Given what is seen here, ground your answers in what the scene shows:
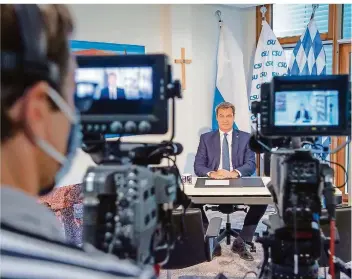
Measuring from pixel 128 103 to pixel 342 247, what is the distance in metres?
1.58

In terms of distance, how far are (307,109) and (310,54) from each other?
3581 millimetres

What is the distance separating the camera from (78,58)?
4.15 ft

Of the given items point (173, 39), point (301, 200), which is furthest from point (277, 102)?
point (173, 39)

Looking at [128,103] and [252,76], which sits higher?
[252,76]

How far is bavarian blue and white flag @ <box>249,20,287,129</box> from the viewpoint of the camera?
5.16 metres

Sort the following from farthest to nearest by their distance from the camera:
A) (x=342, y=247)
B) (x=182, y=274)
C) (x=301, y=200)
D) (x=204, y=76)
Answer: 1. (x=204, y=76)
2. (x=182, y=274)
3. (x=342, y=247)
4. (x=301, y=200)

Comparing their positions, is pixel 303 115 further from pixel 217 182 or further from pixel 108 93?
pixel 217 182

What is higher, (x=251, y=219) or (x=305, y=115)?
(x=305, y=115)

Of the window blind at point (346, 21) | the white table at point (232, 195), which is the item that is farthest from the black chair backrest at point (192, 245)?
the window blind at point (346, 21)

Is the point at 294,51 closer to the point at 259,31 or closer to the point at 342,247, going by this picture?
the point at 259,31

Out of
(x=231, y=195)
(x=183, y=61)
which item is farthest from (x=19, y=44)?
(x=183, y=61)

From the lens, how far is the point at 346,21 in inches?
194

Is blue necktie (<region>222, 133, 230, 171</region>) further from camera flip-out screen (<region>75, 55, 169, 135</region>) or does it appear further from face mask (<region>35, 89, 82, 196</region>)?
face mask (<region>35, 89, 82, 196</region>)

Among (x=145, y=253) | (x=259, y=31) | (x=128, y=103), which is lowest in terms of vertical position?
(x=145, y=253)
